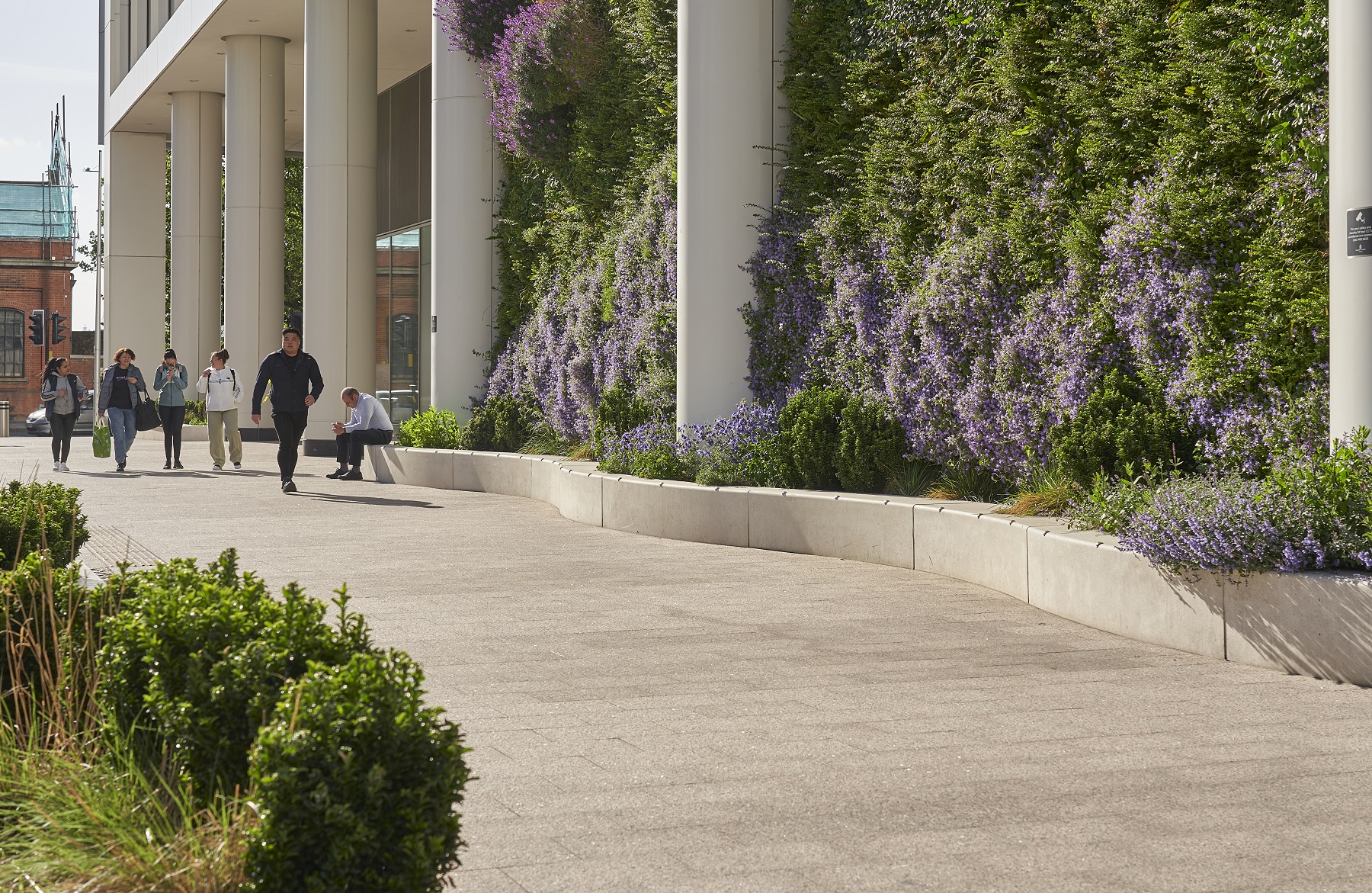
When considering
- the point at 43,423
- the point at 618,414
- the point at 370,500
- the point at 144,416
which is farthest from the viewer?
the point at 43,423

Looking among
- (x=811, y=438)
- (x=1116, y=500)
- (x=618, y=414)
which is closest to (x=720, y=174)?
(x=811, y=438)

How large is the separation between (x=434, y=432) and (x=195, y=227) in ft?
67.3

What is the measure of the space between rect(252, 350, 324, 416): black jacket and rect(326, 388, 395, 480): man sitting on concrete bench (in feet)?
6.22

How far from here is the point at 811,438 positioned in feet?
38.5

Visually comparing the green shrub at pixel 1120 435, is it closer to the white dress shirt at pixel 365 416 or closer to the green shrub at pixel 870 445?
the green shrub at pixel 870 445

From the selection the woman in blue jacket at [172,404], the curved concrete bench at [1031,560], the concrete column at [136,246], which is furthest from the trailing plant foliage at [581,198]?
the concrete column at [136,246]

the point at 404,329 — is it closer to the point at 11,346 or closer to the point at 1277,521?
the point at 1277,521

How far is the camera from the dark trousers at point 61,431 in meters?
22.0

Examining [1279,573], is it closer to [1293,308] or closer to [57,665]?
[1293,308]

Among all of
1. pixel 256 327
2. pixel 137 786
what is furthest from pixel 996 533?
pixel 256 327

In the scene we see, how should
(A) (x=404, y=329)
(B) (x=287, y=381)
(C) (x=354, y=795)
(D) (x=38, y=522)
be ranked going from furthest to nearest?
(A) (x=404, y=329)
(B) (x=287, y=381)
(D) (x=38, y=522)
(C) (x=354, y=795)

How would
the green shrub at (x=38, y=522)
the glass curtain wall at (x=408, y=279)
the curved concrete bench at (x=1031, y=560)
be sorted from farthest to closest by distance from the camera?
1. the glass curtain wall at (x=408, y=279)
2. the green shrub at (x=38, y=522)
3. the curved concrete bench at (x=1031, y=560)

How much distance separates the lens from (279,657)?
336cm

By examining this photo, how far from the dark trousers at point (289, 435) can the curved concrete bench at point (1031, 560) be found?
412 centimetres
